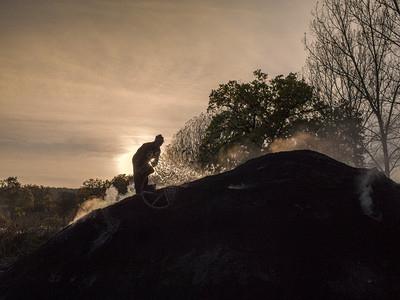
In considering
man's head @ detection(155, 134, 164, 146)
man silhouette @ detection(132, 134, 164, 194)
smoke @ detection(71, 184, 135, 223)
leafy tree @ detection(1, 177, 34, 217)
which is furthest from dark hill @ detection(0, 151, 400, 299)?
leafy tree @ detection(1, 177, 34, 217)

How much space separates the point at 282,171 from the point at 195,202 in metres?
2.08

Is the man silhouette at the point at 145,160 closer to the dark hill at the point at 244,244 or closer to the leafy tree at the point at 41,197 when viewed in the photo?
the dark hill at the point at 244,244

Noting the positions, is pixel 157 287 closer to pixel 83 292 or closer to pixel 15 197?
pixel 83 292

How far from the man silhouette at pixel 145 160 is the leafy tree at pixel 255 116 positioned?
1669cm

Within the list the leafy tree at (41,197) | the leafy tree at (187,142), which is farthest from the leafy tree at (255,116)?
the leafy tree at (41,197)

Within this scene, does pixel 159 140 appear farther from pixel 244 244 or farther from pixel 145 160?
pixel 244 244

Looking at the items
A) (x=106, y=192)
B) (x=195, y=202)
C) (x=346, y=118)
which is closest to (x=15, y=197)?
(x=106, y=192)

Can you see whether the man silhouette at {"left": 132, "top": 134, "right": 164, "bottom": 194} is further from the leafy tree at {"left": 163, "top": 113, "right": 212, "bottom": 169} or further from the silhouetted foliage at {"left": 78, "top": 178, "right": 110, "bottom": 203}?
the silhouetted foliage at {"left": 78, "top": 178, "right": 110, "bottom": 203}

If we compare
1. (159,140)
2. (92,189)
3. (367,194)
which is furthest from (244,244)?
(92,189)

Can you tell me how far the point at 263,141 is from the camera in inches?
989

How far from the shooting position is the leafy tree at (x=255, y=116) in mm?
24766

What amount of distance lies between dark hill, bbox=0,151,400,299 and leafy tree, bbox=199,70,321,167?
1721 cm

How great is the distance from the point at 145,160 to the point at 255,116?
1887 cm

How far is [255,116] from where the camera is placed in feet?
86.3
